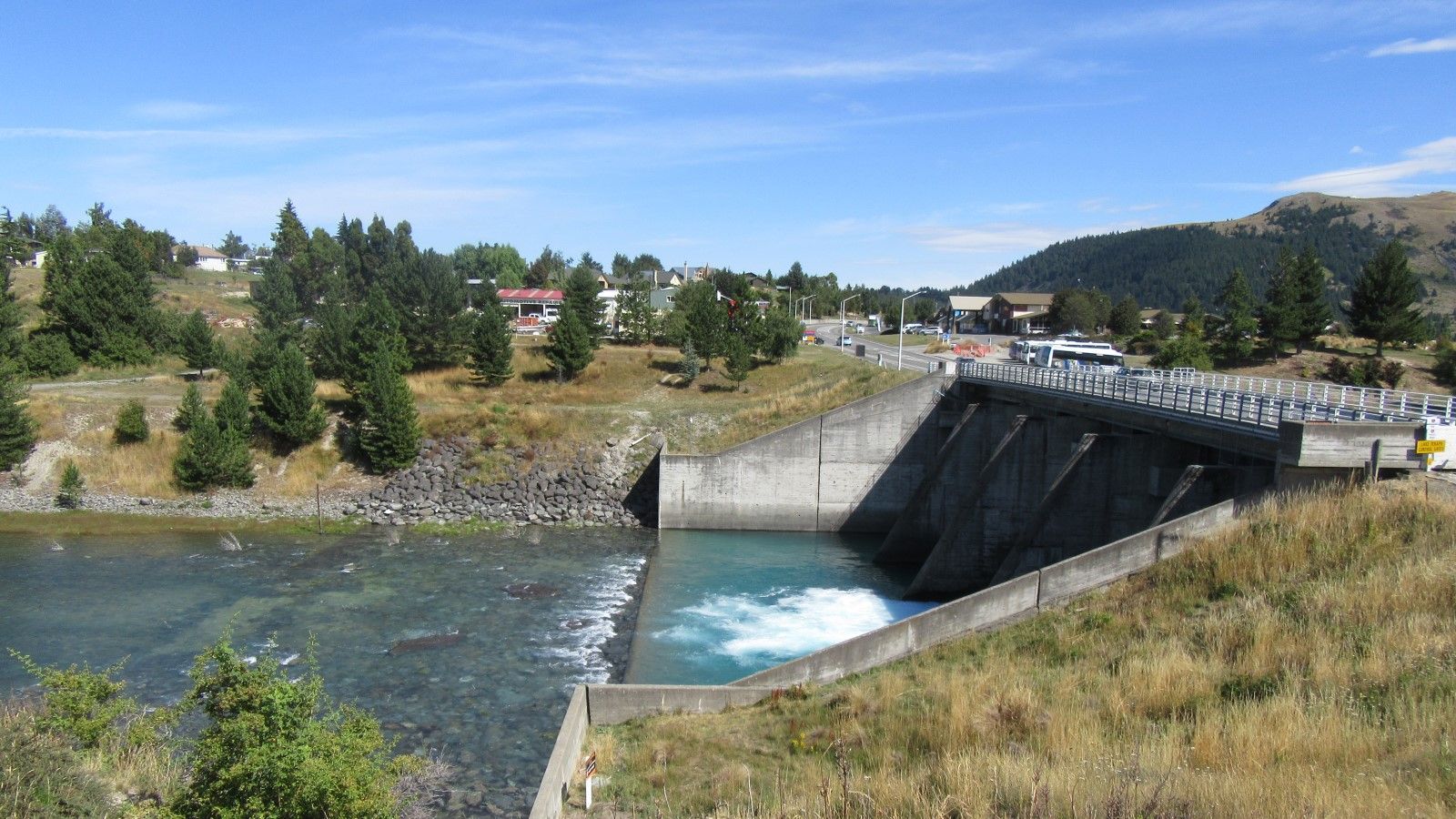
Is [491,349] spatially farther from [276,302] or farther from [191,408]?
[276,302]

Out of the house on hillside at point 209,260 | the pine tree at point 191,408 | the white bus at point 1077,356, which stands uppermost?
the house on hillside at point 209,260

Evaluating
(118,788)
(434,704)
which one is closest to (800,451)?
(434,704)

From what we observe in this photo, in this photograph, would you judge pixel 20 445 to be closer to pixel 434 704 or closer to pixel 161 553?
pixel 161 553

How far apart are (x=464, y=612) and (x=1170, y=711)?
2113 centimetres

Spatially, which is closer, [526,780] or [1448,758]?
[1448,758]

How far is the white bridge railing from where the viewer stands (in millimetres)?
20516

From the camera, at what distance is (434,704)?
69.3ft

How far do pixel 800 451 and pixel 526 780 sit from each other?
24.6 meters

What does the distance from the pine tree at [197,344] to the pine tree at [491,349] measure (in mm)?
16257

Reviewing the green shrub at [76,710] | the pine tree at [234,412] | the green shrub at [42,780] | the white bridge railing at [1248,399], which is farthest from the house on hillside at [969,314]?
the green shrub at [42,780]

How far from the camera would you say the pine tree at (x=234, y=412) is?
4262 cm

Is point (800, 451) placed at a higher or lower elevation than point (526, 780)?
higher

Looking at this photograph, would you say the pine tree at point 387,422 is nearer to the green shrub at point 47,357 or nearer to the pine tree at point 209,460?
the pine tree at point 209,460

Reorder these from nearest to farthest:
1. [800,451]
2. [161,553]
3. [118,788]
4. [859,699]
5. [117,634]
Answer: [118,788] < [859,699] < [117,634] < [161,553] < [800,451]
